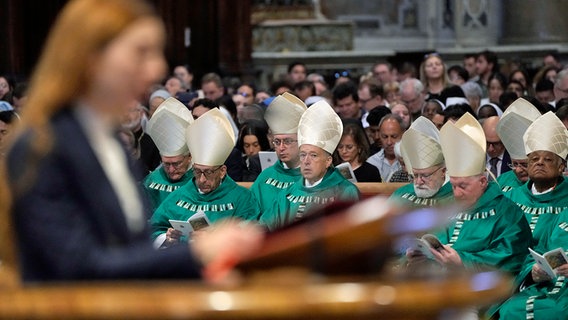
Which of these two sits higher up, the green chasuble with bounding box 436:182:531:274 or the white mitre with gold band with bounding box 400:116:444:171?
the white mitre with gold band with bounding box 400:116:444:171

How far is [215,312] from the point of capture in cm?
242

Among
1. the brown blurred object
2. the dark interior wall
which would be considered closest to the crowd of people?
the brown blurred object

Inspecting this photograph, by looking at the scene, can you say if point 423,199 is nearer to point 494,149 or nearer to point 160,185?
point 160,185

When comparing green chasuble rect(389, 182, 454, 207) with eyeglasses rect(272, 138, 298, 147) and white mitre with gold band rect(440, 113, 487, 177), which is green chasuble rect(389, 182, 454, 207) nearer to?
white mitre with gold band rect(440, 113, 487, 177)

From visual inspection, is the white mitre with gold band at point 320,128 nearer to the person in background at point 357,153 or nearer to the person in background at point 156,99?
the person in background at point 357,153

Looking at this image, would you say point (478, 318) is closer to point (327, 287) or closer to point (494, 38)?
point (327, 287)

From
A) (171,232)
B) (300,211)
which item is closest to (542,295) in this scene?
(300,211)

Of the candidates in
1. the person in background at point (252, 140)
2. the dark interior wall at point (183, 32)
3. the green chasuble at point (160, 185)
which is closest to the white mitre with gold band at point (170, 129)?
the green chasuble at point (160, 185)

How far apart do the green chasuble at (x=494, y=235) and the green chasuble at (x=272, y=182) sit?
1.87 meters

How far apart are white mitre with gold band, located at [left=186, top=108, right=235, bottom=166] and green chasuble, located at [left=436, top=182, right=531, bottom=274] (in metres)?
1.76

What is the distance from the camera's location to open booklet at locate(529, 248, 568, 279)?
7.37 meters

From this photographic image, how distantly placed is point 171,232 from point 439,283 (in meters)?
5.75

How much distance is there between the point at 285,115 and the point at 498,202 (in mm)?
2624

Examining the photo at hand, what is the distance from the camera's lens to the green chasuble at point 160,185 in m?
9.62
